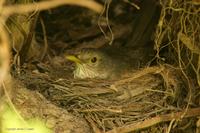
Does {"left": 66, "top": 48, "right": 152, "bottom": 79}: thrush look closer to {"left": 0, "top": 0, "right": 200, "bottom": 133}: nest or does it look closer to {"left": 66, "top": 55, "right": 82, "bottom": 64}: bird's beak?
{"left": 66, "top": 55, "right": 82, "bottom": 64}: bird's beak

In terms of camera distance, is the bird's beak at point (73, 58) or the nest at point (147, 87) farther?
the bird's beak at point (73, 58)

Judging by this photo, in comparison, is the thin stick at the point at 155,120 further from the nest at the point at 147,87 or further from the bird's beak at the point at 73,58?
the bird's beak at the point at 73,58

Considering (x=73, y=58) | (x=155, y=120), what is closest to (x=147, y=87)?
(x=155, y=120)

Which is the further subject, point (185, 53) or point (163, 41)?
point (163, 41)

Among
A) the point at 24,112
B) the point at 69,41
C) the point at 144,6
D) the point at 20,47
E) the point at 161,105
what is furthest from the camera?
the point at 69,41

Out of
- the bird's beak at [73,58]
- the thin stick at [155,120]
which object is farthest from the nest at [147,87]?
the bird's beak at [73,58]

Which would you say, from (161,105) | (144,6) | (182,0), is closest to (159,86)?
(161,105)

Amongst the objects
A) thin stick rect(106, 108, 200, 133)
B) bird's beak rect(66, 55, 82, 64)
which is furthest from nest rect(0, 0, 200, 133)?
bird's beak rect(66, 55, 82, 64)

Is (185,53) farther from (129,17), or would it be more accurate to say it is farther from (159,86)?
(129,17)
